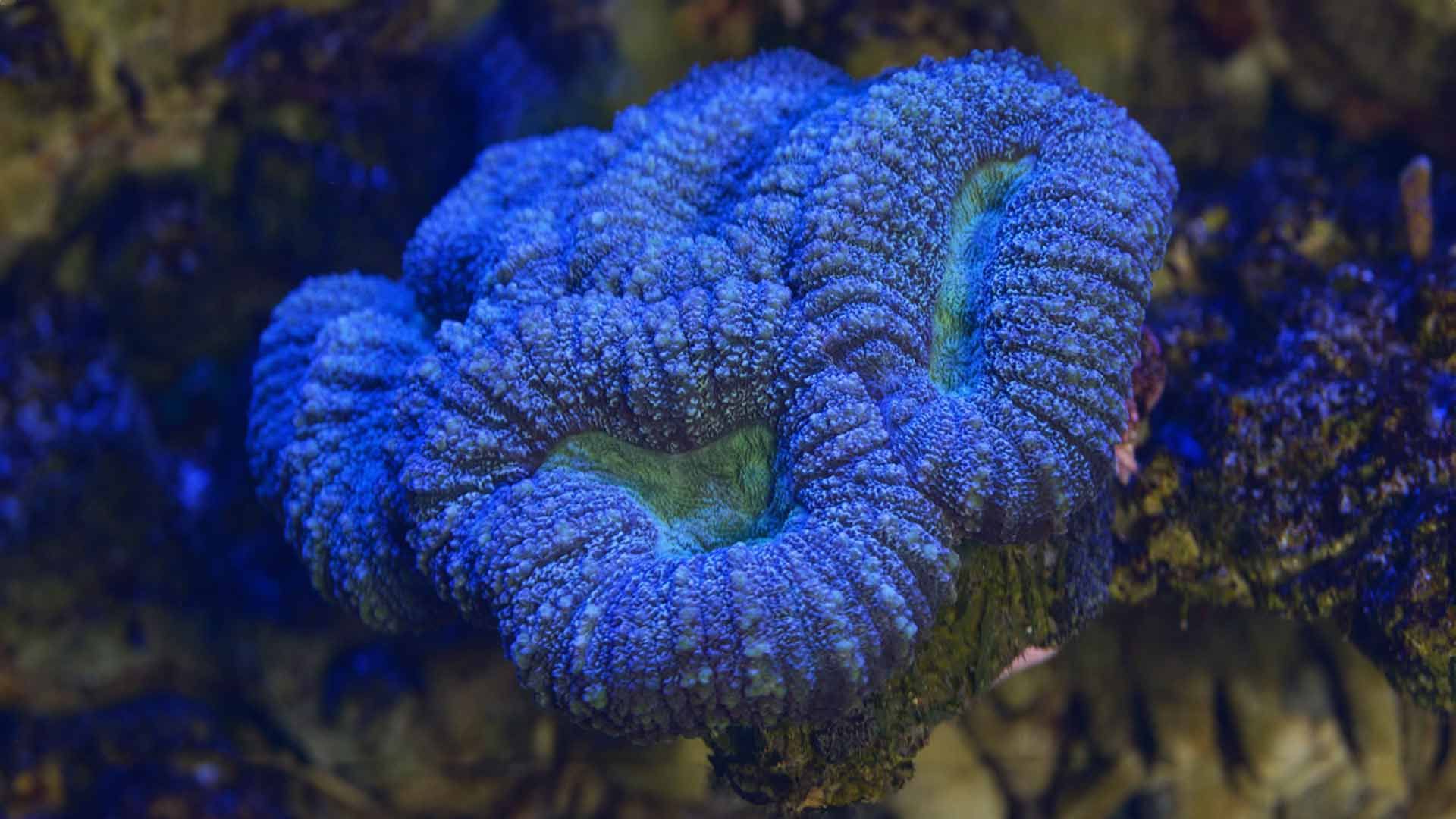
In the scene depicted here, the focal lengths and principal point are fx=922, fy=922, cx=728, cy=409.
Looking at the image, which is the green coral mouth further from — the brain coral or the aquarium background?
the aquarium background

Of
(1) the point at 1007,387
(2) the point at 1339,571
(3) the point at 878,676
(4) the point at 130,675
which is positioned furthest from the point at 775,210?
(4) the point at 130,675

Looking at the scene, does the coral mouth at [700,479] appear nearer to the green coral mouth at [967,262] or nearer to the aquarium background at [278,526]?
the green coral mouth at [967,262]

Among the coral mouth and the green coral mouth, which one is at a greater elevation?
the green coral mouth

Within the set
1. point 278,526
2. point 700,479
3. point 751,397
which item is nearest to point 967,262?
point 751,397

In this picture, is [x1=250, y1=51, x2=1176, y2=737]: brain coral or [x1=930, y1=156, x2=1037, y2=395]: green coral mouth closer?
[x1=250, y1=51, x2=1176, y2=737]: brain coral

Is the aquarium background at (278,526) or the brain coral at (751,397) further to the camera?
the aquarium background at (278,526)

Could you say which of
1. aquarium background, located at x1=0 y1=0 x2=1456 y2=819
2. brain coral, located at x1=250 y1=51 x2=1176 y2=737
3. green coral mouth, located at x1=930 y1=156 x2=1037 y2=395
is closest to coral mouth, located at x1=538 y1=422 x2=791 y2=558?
brain coral, located at x1=250 y1=51 x2=1176 y2=737

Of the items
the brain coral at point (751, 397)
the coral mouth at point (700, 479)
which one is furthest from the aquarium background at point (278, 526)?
the coral mouth at point (700, 479)

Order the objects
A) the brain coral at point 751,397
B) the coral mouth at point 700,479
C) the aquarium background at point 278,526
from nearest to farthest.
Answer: the brain coral at point 751,397 → the coral mouth at point 700,479 → the aquarium background at point 278,526

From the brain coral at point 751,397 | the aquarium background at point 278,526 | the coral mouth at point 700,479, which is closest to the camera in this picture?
the brain coral at point 751,397
